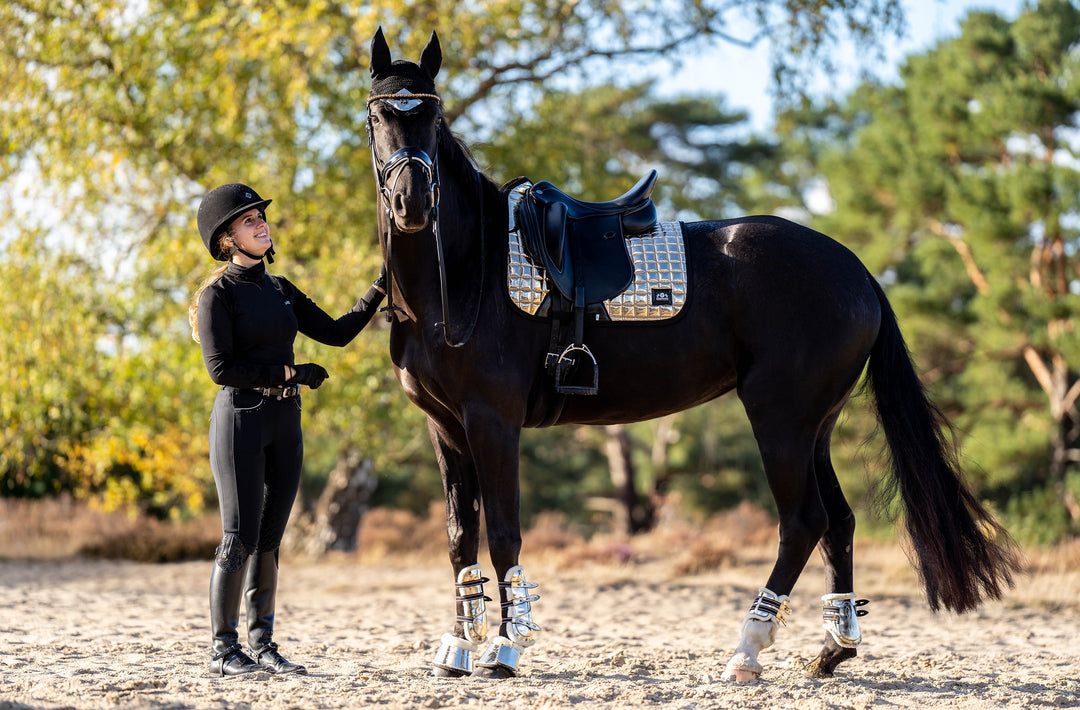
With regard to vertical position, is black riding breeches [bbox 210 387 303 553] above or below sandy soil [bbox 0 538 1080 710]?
above

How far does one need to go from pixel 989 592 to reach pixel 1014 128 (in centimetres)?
1488

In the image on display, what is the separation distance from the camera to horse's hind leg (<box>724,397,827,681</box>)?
3826mm

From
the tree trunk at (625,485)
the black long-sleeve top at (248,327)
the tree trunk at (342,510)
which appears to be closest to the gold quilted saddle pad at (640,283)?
the black long-sleeve top at (248,327)

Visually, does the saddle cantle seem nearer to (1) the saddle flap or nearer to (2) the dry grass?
(1) the saddle flap

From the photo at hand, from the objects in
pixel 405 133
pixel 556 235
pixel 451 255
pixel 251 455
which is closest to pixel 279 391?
pixel 251 455

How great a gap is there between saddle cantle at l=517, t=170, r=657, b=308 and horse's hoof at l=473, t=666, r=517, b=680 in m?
1.55

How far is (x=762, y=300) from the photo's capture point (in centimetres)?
391

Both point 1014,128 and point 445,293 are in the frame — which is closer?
point 445,293

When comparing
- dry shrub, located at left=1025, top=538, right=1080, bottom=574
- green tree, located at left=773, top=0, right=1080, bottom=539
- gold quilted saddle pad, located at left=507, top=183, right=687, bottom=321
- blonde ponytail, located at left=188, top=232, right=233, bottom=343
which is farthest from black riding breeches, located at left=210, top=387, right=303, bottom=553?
green tree, located at left=773, top=0, right=1080, bottom=539

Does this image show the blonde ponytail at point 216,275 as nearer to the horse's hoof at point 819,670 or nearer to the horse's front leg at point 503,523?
the horse's front leg at point 503,523

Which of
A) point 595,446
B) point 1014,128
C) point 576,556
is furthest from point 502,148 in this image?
point 595,446

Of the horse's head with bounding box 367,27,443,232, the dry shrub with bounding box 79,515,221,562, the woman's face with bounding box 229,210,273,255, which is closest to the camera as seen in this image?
the horse's head with bounding box 367,27,443,232

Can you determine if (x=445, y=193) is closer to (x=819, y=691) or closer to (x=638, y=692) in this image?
(x=638, y=692)

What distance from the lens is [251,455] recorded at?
3.80 metres
